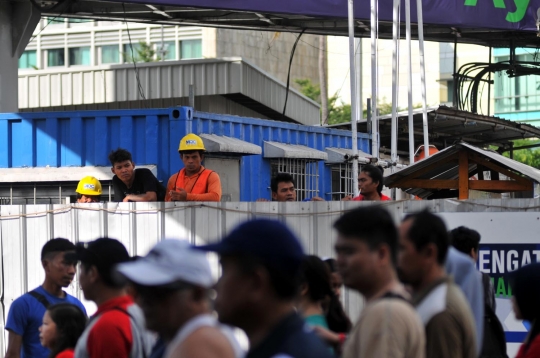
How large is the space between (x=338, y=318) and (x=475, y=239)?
1.67m

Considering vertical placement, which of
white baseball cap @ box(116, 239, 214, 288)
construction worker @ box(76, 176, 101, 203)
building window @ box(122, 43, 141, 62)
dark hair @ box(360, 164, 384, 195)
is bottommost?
white baseball cap @ box(116, 239, 214, 288)

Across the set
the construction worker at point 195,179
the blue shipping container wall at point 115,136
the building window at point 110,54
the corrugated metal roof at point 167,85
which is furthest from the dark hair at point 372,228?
the building window at point 110,54

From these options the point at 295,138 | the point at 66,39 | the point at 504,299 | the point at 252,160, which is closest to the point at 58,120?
the point at 252,160

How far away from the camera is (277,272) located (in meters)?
3.20

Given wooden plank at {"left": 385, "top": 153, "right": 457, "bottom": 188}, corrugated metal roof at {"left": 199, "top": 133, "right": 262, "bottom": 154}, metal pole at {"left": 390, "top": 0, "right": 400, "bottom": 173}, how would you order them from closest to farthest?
wooden plank at {"left": 385, "top": 153, "right": 457, "bottom": 188} < corrugated metal roof at {"left": 199, "top": 133, "right": 262, "bottom": 154} < metal pole at {"left": 390, "top": 0, "right": 400, "bottom": 173}

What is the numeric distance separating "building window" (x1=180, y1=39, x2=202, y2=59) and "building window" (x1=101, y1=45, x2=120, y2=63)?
423 centimetres

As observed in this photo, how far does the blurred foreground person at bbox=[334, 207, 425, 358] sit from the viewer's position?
3.41m

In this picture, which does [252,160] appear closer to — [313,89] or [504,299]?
[504,299]

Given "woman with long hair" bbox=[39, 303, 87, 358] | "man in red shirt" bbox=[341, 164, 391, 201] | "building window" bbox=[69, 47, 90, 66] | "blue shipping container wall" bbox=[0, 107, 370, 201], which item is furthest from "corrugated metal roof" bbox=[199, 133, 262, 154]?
"building window" bbox=[69, 47, 90, 66]

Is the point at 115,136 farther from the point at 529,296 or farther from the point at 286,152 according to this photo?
the point at 529,296

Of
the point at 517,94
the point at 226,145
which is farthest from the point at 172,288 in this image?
the point at 517,94

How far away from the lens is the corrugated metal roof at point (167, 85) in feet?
68.6

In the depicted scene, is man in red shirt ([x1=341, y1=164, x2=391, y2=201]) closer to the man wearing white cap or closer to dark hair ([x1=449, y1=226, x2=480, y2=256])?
dark hair ([x1=449, y1=226, x2=480, y2=256])

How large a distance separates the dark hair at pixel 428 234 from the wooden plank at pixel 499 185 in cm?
659
